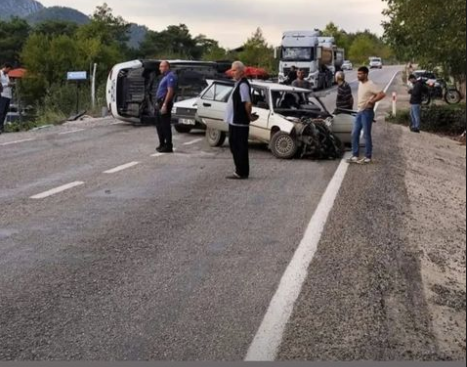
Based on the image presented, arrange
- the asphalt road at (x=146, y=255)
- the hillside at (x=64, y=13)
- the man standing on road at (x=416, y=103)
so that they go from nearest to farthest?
the asphalt road at (x=146, y=255) < the hillside at (x=64, y=13) < the man standing on road at (x=416, y=103)

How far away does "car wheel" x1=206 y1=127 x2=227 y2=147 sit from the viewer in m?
15.2

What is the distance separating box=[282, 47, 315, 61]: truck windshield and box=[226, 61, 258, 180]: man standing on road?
29131 millimetres

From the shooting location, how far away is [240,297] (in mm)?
4984

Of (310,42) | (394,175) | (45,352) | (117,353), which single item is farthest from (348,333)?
(310,42)

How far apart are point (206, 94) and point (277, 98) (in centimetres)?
189

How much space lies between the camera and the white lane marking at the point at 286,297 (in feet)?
13.0

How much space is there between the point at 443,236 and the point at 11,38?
88.0 m

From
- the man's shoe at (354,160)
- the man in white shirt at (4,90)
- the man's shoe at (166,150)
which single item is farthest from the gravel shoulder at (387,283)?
the man in white shirt at (4,90)

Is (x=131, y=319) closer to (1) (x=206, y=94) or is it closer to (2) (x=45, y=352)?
(2) (x=45, y=352)

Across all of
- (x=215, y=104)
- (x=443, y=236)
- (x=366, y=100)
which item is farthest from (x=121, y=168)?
(x=443, y=236)

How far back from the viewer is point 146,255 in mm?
6211

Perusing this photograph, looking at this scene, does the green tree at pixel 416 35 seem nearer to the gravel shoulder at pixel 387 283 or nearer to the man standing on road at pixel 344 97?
the man standing on road at pixel 344 97

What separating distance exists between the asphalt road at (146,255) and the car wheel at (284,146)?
27.8 inches

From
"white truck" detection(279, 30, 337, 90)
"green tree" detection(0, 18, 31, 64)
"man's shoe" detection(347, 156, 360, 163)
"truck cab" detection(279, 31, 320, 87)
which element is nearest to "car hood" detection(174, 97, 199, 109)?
"man's shoe" detection(347, 156, 360, 163)
